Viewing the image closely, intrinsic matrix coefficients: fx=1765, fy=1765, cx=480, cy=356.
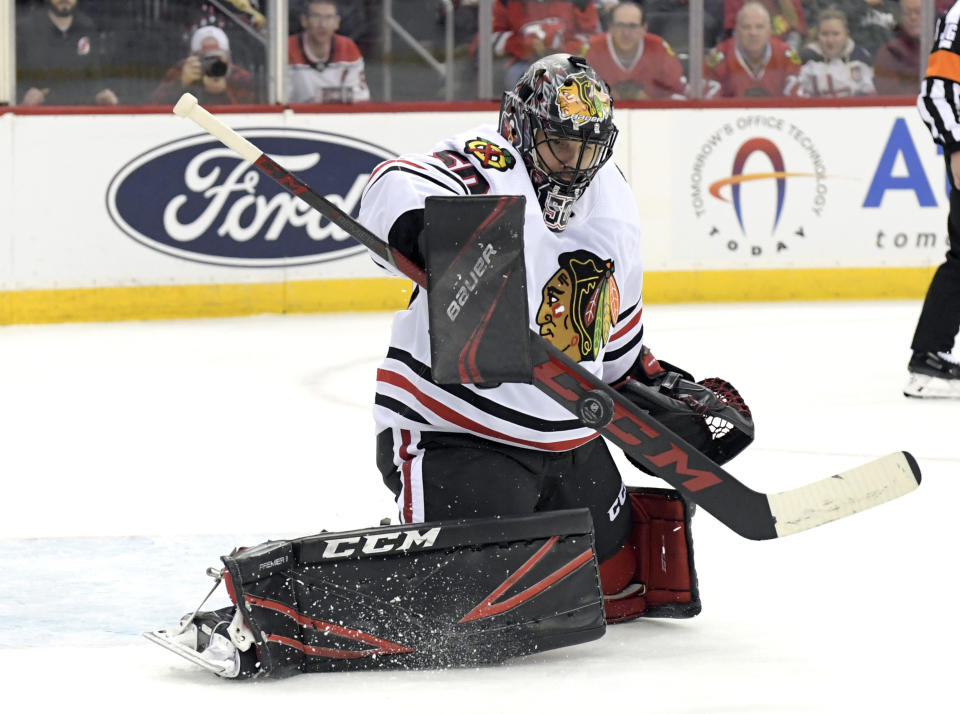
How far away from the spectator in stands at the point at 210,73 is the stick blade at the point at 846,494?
4574mm

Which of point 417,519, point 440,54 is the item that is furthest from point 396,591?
point 440,54

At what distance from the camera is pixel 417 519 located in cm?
247

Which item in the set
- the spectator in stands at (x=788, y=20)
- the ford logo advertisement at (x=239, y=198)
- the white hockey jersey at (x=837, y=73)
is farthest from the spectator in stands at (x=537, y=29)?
the white hockey jersey at (x=837, y=73)

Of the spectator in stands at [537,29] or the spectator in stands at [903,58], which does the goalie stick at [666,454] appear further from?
the spectator in stands at [903,58]

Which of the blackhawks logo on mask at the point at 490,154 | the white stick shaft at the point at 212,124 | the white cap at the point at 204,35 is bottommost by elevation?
the blackhawks logo on mask at the point at 490,154

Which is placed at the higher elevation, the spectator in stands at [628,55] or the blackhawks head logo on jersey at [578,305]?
the spectator in stands at [628,55]

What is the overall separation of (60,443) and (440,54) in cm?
321

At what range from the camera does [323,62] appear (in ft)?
22.5

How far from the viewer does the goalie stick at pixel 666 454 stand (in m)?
2.33

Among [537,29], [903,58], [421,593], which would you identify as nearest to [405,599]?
[421,593]

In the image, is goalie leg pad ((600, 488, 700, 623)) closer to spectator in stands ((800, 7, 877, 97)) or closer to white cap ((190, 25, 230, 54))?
white cap ((190, 25, 230, 54))

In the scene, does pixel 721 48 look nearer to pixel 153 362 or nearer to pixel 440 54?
pixel 440 54

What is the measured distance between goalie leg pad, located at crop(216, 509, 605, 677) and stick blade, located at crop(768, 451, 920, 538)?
0.98ft

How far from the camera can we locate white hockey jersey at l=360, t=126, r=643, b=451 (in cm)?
246
